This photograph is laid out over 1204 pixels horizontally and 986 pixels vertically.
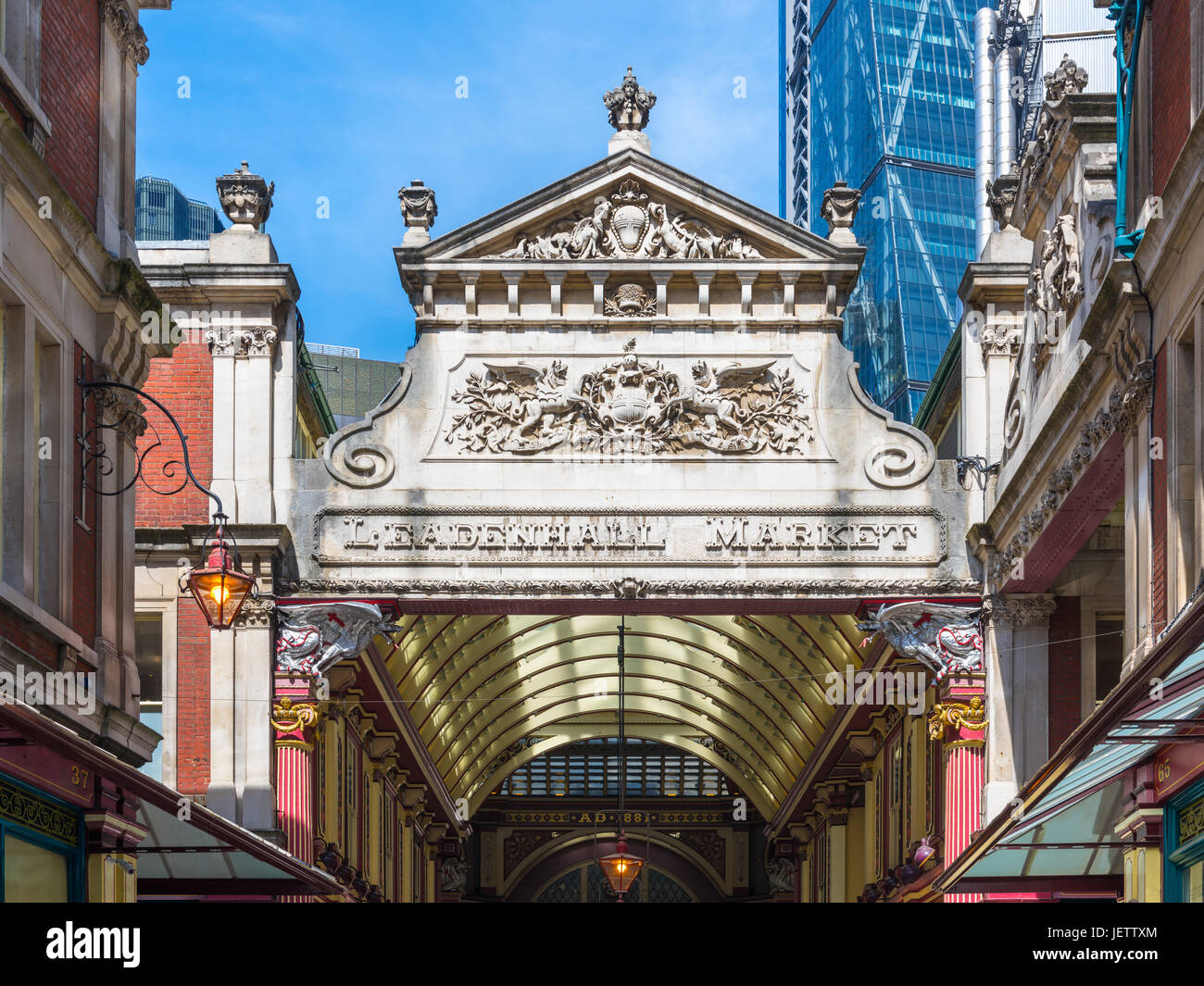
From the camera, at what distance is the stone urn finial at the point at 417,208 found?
2528cm

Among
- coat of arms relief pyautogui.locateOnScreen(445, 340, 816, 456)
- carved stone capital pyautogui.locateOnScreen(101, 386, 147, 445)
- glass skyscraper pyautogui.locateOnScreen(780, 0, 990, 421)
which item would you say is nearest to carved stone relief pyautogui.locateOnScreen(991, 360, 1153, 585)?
coat of arms relief pyautogui.locateOnScreen(445, 340, 816, 456)

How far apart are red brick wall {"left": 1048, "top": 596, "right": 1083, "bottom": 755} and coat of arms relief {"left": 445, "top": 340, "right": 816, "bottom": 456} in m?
3.64

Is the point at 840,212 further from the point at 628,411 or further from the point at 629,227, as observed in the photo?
the point at 628,411

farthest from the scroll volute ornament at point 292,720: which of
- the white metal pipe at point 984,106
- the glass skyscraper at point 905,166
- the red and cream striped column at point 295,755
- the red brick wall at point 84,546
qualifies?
the white metal pipe at point 984,106

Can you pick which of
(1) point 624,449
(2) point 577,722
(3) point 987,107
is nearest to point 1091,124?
(1) point 624,449

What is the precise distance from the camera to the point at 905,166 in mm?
114812

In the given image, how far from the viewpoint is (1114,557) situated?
76.0ft

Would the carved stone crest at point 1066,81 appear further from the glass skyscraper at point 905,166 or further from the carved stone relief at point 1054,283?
the glass skyscraper at point 905,166

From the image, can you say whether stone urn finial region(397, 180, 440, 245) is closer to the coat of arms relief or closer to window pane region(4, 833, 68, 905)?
the coat of arms relief

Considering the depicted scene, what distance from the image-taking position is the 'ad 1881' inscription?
79.2ft

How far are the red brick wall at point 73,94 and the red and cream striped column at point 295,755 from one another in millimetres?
8071

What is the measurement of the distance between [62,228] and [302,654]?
898cm
